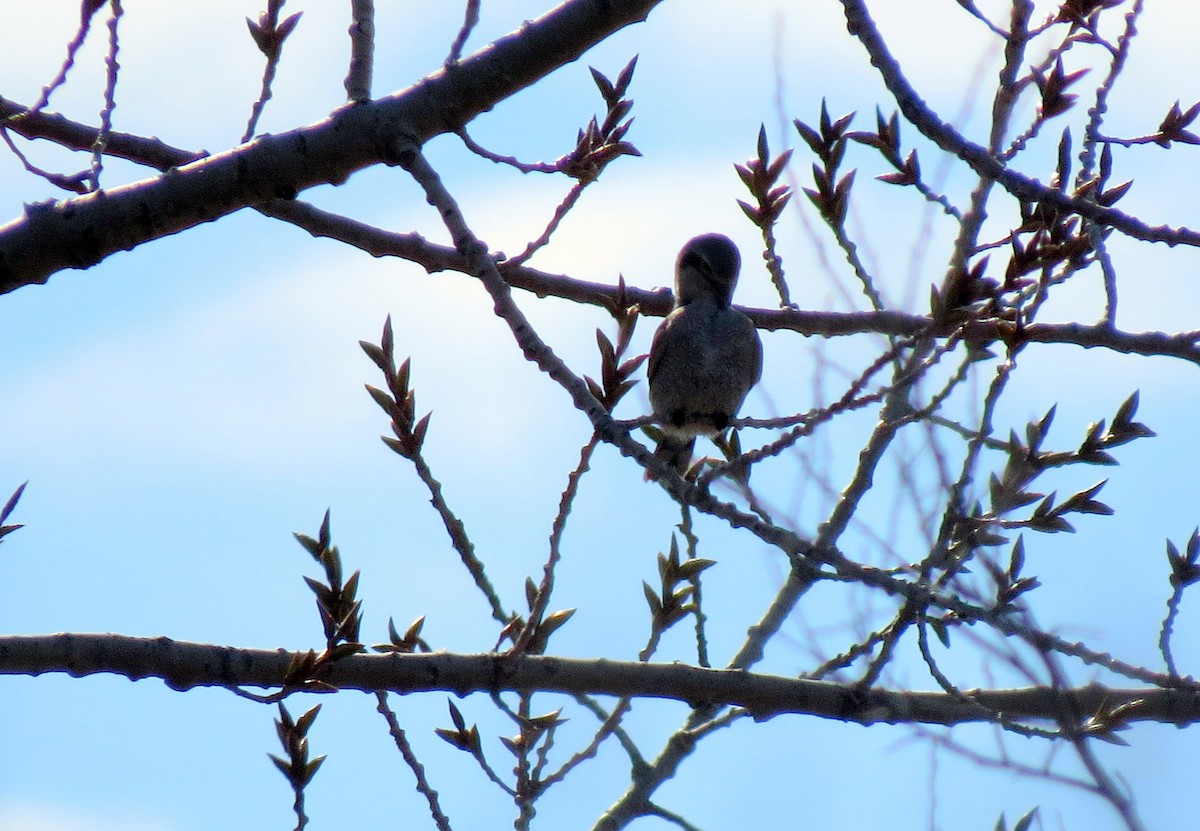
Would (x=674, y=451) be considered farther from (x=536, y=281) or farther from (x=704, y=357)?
(x=536, y=281)

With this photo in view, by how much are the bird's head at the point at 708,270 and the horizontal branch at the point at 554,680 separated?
8.04ft

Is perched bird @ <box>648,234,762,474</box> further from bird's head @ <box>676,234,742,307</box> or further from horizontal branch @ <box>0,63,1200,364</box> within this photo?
horizontal branch @ <box>0,63,1200,364</box>

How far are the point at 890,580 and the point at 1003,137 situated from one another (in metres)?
2.49

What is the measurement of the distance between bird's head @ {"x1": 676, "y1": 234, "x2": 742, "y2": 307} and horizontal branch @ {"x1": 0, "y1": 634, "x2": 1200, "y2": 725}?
2449mm

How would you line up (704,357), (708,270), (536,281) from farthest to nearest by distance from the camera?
(708,270), (704,357), (536,281)

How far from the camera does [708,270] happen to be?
5.96 m

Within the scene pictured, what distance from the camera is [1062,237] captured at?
11.0ft

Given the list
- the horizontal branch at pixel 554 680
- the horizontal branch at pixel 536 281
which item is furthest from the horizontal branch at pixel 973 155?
the horizontal branch at pixel 554 680

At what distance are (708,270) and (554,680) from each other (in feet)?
9.39

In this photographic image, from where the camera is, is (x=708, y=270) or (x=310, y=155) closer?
(x=310, y=155)

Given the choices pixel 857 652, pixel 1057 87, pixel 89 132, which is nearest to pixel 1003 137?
pixel 1057 87

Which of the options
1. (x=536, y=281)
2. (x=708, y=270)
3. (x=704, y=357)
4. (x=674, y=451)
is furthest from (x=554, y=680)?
(x=708, y=270)

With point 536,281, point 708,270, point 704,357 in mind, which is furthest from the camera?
point 708,270

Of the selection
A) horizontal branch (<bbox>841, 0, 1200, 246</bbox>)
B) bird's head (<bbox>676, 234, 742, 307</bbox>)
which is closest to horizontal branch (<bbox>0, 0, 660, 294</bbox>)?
horizontal branch (<bbox>841, 0, 1200, 246</bbox>)
